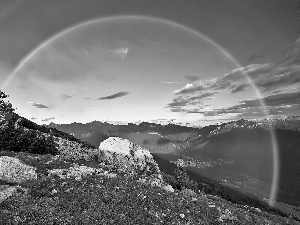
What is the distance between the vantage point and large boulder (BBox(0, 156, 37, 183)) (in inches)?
1025

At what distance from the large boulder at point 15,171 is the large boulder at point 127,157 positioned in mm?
18112

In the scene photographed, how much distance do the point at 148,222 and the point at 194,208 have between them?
22.7 feet

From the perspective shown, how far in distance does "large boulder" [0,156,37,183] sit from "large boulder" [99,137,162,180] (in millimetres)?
18112

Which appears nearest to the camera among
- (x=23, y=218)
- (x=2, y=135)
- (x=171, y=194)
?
(x=23, y=218)

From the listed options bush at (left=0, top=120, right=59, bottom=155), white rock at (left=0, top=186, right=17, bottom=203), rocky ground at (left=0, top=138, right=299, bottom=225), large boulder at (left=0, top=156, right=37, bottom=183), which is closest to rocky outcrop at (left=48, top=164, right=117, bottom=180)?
rocky ground at (left=0, top=138, right=299, bottom=225)

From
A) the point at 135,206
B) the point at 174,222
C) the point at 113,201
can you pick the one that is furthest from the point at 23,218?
the point at 174,222

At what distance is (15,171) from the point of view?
26953 mm

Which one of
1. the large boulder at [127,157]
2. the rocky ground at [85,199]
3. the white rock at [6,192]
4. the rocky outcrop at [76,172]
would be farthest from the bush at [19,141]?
the white rock at [6,192]

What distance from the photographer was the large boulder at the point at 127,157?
46.1 metres

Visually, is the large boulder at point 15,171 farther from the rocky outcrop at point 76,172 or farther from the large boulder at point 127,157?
the large boulder at point 127,157

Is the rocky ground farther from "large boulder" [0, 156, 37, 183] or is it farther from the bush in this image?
the bush

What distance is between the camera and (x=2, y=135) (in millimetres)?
48469

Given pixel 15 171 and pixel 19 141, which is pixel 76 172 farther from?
pixel 19 141

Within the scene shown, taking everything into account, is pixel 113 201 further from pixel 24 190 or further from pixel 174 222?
pixel 24 190
